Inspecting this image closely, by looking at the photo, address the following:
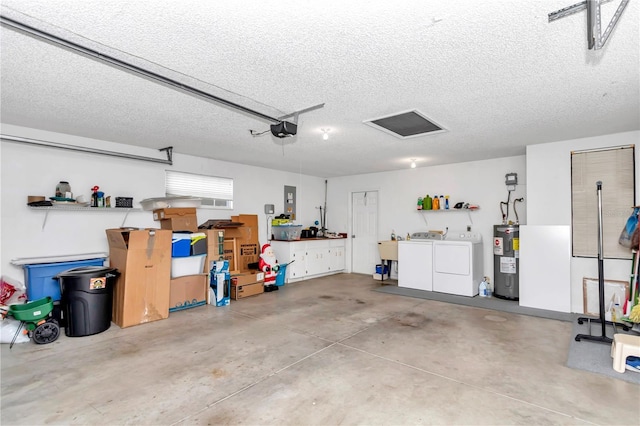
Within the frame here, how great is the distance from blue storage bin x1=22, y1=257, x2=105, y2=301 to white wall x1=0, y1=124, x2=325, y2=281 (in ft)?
1.27

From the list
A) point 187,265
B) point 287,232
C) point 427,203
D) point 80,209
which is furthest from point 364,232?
point 80,209

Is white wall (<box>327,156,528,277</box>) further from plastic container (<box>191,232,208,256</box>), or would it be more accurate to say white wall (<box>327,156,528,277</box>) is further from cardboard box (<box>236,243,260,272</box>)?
plastic container (<box>191,232,208,256</box>)

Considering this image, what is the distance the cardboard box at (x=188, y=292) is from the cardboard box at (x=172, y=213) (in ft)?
3.31

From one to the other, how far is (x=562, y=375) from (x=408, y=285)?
3.46 metres

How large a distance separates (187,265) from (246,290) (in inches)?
45.4

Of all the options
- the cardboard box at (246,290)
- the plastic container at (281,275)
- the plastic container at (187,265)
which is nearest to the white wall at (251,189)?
Answer: the plastic container at (281,275)

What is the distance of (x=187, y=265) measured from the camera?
15.5 ft

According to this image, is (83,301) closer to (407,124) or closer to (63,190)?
(63,190)

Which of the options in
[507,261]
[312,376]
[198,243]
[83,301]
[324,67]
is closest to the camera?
[324,67]

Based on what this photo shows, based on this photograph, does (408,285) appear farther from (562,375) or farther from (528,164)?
(562,375)

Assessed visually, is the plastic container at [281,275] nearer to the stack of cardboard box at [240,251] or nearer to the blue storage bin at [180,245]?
the stack of cardboard box at [240,251]

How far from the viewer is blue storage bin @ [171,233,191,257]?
177 inches

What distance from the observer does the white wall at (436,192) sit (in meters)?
5.79

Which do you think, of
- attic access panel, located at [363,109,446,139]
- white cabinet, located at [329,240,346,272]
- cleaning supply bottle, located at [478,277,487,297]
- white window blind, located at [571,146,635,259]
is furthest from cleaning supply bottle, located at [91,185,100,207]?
white window blind, located at [571,146,635,259]
